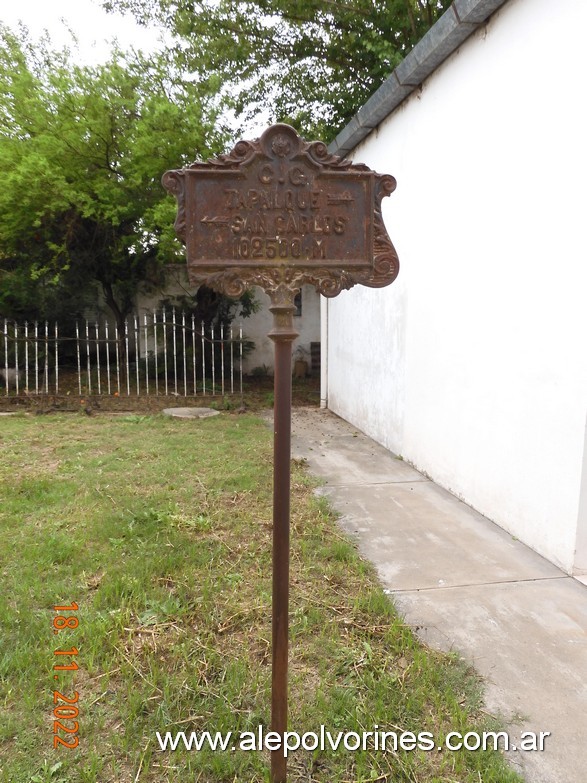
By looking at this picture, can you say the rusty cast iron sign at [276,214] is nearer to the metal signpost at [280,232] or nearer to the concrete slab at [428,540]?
the metal signpost at [280,232]

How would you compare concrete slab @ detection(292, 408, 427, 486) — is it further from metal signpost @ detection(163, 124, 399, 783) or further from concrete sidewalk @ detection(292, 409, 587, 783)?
metal signpost @ detection(163, 124, 399, 783)

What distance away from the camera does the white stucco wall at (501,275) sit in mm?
3428

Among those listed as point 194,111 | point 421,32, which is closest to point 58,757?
point 194,111

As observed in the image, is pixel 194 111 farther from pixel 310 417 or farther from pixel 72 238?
pixel 310 417

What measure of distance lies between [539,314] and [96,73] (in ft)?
28.4

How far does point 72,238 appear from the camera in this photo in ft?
38.1

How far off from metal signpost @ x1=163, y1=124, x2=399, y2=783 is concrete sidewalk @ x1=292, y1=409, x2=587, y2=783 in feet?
3.39

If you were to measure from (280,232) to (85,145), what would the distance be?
911 cm

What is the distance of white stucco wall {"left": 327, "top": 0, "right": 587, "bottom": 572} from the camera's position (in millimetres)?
3428
